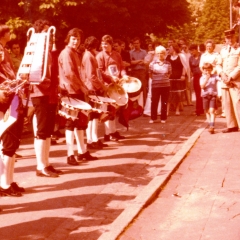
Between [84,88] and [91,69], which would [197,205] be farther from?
[91,69]

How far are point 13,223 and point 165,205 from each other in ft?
5.28

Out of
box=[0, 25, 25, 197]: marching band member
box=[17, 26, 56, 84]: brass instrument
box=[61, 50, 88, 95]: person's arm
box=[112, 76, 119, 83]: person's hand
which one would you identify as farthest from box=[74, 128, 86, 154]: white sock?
box=[17, 26, 56, 84]: brass instrument

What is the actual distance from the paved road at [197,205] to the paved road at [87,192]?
15 cm

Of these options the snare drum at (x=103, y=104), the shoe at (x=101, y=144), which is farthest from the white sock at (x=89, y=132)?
the snare drum at (x=103, y=104)

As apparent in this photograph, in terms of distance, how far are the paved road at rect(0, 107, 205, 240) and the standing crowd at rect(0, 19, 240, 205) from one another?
33 centimetres

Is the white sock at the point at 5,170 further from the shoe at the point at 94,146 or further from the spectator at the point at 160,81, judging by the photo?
the spectator at the point at 160,81

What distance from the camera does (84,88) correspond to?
35.3ft

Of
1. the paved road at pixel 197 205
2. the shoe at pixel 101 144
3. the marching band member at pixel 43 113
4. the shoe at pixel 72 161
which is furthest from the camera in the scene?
the shoe at pixel 101 144

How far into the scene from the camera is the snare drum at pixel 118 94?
12867 mm

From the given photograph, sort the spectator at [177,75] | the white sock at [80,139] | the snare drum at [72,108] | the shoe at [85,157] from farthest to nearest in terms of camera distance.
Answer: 1. the spectator at [177,75]
2. the shoe at [85,157]
3. the white sock at [80,139]
4. the snare drum at [72,108]

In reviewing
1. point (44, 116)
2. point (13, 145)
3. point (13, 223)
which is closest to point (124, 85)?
point (44, 116)

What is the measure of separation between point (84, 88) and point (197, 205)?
→ 3676mm

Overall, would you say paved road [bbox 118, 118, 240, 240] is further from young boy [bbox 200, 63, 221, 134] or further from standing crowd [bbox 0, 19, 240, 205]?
young boy [bbox 200, 63, 221, 134]

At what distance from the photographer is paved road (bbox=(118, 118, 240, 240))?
21.3ft
